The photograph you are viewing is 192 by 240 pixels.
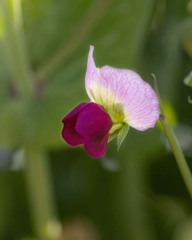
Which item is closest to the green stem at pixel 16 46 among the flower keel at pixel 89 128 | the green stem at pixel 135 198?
the green stem at pixel 135 198

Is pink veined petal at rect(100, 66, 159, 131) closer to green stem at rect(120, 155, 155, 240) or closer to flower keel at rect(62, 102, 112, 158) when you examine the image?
flower keel at rect(62, 102, 112, 158)

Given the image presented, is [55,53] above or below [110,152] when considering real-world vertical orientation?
above

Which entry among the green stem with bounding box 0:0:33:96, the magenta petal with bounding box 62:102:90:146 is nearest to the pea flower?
the magenta petal with bounding box 62:102:90:146

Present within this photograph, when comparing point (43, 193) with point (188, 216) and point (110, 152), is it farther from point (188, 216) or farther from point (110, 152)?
point (188, 216)

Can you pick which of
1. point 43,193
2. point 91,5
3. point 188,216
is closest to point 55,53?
point 91,5

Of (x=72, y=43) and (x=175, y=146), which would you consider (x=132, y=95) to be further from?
(x=72, y=43)

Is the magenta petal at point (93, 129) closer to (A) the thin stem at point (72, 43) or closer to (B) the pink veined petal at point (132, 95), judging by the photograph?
(B) the pink veined petal at point (132, 95)

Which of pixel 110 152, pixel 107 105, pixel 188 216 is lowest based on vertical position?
pixel 188 216
